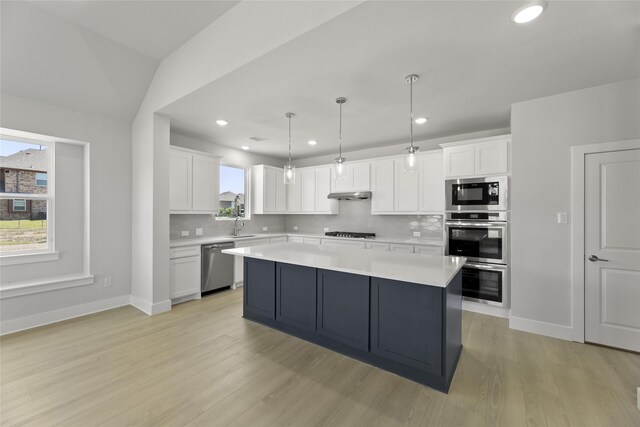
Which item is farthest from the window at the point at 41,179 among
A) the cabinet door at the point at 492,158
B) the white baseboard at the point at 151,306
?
the cabinet door at the point at 492,158

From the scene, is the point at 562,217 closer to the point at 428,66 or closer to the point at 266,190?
the point at 428,66

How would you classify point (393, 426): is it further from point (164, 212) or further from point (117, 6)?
point (117, 6)

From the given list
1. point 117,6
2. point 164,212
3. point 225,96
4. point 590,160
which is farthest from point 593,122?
point 164,212

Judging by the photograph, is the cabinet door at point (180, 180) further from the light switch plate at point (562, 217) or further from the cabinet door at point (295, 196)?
the light switch plate at point (562, 217)

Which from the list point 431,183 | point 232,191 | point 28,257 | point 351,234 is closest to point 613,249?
point 431,183

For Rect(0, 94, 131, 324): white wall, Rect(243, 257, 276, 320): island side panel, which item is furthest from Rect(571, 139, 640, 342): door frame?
Rect(0, 94, 131, 324): white wall

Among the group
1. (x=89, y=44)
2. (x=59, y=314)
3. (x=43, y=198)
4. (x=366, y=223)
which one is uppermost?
(x=89, y=44)

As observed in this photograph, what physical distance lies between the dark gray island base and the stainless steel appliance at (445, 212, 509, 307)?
1.28 metres

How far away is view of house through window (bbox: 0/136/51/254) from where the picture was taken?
3176 millimetres

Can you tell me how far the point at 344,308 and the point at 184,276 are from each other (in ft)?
8.94

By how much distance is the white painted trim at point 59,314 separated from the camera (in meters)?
3.04

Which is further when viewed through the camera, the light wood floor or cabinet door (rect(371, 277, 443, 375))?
cabinet door (rect(371, 277, 443, 375))

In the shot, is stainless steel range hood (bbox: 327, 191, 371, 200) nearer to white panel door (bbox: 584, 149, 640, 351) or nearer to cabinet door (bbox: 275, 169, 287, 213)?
cabinet door (bbox: 275, 169, 287, 213)

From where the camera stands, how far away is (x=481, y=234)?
3.60 metres
